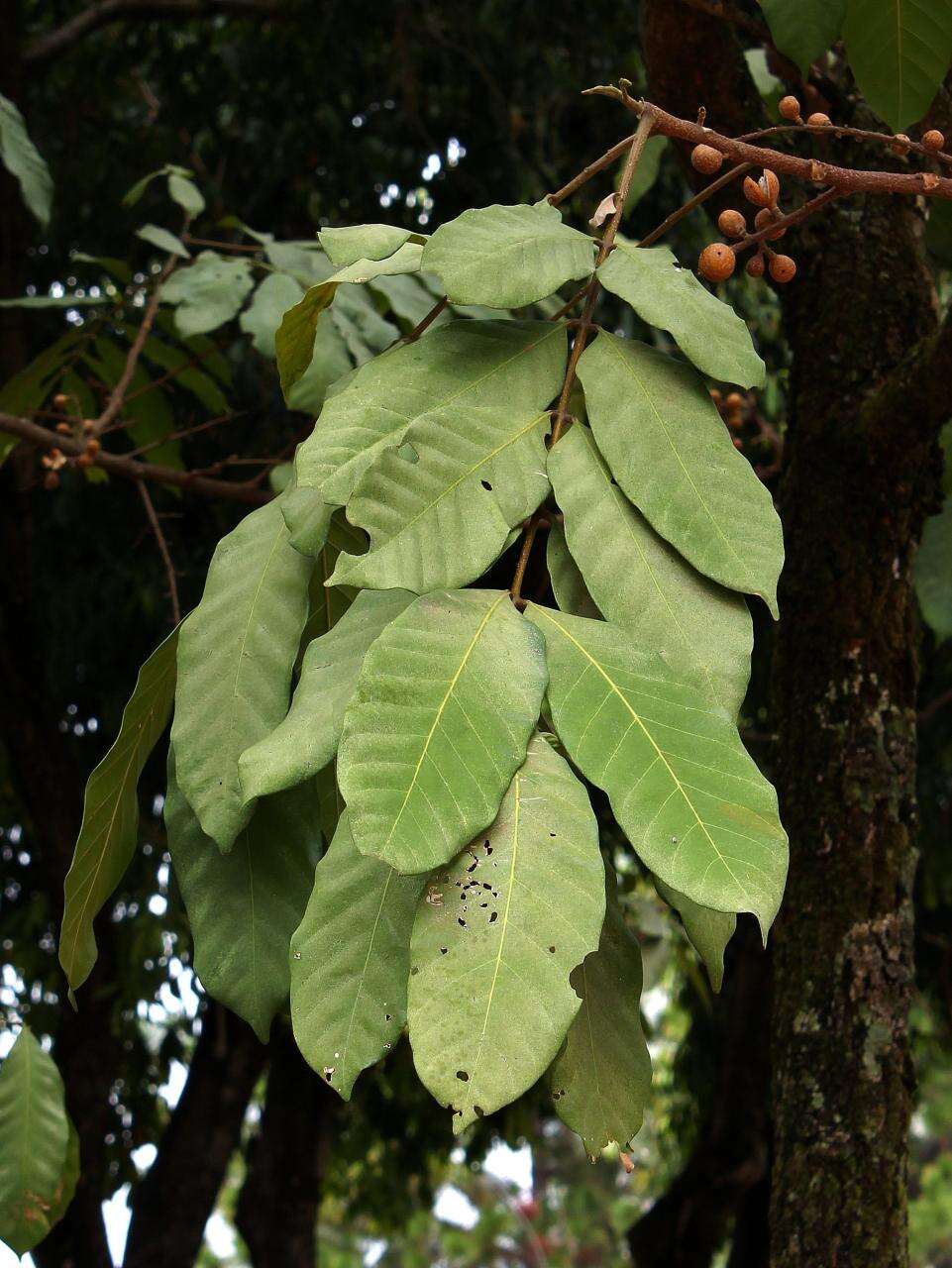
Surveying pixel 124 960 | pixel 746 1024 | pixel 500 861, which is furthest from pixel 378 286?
pixel 746 1024

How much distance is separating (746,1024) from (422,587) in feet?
9.46

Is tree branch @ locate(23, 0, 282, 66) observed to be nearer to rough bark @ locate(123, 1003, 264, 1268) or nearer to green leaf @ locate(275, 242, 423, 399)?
rough bark @ locate(123, 1003, 264, 1268)

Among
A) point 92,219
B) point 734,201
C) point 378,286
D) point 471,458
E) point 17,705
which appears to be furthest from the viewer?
point 92,219

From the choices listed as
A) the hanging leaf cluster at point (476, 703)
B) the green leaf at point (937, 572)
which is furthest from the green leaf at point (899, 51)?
the green leaf at point (937, 572)

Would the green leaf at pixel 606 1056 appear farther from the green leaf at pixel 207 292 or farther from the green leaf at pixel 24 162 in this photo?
the green leaf at pixel 24 162

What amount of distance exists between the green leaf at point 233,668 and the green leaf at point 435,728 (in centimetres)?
14

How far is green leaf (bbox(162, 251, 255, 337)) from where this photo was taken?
165cm

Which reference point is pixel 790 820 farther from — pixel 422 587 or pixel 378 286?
pixel 378 286

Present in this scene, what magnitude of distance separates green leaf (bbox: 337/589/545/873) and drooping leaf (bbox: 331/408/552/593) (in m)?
0.03

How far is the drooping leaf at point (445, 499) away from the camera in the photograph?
708 millimetres

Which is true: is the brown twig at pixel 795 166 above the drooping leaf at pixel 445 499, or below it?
above

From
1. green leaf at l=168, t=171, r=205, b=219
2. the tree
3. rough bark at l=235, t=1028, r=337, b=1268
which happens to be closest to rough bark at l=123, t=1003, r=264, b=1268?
rough bark at l=235, t=1028, r=337, b=1268

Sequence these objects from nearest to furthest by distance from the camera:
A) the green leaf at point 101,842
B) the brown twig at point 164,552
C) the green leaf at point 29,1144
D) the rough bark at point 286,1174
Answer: the green leaf at point 101,842, the green leaf at point 29,1144, the brown twig at point 164,552, the rough bark at point 286,1174

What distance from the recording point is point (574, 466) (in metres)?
0.76
